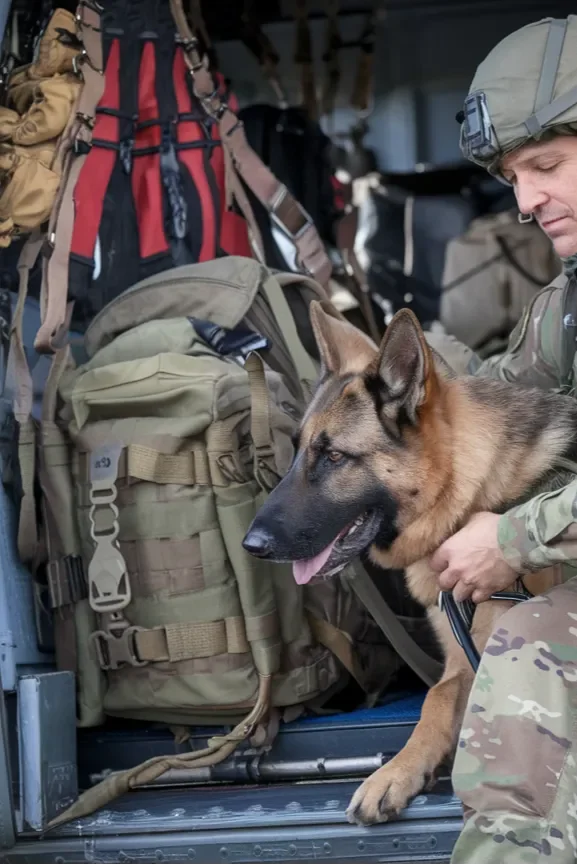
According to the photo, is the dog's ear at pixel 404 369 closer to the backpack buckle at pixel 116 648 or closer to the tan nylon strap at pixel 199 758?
the tan nylon strap at pixel 199 758

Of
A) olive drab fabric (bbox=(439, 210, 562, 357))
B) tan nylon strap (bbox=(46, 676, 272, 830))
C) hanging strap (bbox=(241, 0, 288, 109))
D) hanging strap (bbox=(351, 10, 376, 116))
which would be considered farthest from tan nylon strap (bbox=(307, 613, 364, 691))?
hanging strap (bbox=(351, 10, 376, 116))

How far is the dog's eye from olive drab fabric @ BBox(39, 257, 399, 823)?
355 millimetres

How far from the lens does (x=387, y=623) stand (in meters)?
3.00

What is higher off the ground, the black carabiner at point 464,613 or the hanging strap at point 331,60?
the hanging strap at point 331,60

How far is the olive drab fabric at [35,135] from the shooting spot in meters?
3.01

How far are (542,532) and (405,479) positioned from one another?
41cm

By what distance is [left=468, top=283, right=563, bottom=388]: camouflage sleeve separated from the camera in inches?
117

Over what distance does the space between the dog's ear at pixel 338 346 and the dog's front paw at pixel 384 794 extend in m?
0.91

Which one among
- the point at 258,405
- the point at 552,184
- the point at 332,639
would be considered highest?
the point at 552,184

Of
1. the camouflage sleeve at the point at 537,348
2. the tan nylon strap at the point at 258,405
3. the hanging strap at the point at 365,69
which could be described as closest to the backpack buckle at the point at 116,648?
the tan nylon strap at the point at 258,405

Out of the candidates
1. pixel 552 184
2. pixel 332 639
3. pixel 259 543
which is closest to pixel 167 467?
pixel 259 543

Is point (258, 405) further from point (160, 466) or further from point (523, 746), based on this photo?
point (523, 746)

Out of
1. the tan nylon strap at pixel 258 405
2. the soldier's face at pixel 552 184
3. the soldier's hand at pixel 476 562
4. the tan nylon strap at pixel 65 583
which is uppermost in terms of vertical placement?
the soldier's face at pixel 552 184

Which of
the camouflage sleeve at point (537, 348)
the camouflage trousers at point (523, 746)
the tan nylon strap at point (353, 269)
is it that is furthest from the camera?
the tan nylon strap at point (353, 269)
